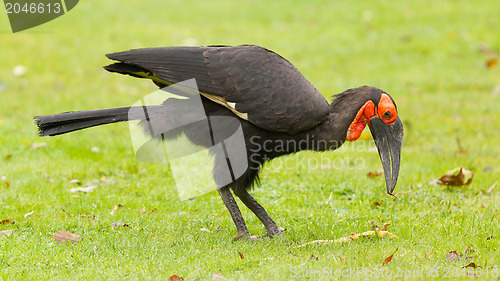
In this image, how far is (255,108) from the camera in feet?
14.9

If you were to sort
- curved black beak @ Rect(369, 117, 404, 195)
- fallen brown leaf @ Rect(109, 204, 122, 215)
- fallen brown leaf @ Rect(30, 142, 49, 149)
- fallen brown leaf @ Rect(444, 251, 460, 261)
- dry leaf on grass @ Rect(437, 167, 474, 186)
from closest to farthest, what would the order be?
fallen brown leaf @ Rect(444, 251, 460, 261)
curved black beak @ Rect(369, 117, 404, 195)
fallen brown leaf @ Rect(109, 204, 122, 215)
dry leaf on grass @ Rect(437, 167, 474, 186)
fallen brown leaf @ Rect(30, 142, 49, 149)

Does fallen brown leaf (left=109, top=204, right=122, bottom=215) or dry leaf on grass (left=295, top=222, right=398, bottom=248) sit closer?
dry leaf on grass (left=295, top=222, right=398, bottom=248)

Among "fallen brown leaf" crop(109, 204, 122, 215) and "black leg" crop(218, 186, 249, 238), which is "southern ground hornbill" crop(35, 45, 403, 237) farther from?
"fallen brown leaf" crop(109, 204, 122, 215)

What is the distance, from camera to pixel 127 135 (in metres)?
7.81

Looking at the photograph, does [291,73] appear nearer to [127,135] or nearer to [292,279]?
[292,279]

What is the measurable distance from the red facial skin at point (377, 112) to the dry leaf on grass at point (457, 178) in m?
1.67

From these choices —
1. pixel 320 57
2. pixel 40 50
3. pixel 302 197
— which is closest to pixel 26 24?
pixel 40 50

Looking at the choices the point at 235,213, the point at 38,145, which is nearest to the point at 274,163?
the point at 235,213

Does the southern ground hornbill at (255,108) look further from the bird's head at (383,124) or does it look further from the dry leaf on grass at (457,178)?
the dry leaf on grass at (457,178)

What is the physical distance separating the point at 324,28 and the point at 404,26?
1.83 metres

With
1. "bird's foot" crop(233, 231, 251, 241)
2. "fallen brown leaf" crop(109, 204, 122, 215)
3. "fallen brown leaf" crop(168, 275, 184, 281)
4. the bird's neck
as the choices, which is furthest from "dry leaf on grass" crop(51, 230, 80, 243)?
the bird's neck

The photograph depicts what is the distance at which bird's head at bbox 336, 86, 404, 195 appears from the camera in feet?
15.3

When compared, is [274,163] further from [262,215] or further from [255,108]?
[255,108]

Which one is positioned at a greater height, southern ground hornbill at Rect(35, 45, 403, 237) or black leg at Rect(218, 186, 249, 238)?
southern ground hornbill at Rect(35, 45, 403, 237)
